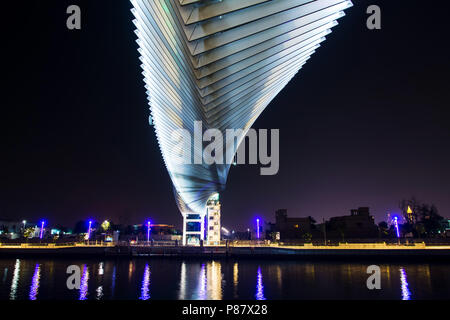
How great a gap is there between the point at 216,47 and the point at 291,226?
184 feet

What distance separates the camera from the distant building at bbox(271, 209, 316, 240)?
198ft

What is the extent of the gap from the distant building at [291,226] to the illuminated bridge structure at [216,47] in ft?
158

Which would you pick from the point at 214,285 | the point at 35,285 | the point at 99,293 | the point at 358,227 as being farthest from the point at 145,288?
the point at 358,227

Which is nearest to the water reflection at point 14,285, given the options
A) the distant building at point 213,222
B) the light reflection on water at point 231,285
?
the light reflection on water at point 231,285

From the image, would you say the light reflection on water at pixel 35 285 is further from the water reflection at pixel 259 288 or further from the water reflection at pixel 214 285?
the water reflection at pixel 259 288

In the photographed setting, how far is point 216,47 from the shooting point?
10484 millimetres

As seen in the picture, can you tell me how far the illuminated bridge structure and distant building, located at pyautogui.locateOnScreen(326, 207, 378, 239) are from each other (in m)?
47.7

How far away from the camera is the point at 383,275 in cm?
2533

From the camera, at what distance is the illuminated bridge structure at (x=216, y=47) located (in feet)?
30.9

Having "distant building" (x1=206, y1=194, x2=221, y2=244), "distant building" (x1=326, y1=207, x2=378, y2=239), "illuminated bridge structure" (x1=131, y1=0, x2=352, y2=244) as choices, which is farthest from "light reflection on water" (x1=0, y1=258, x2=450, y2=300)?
"distant building" (x1=326, y1=207, x2=378, y2=239)

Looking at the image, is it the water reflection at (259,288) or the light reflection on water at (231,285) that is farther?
the light reflection on water at (231,285)
